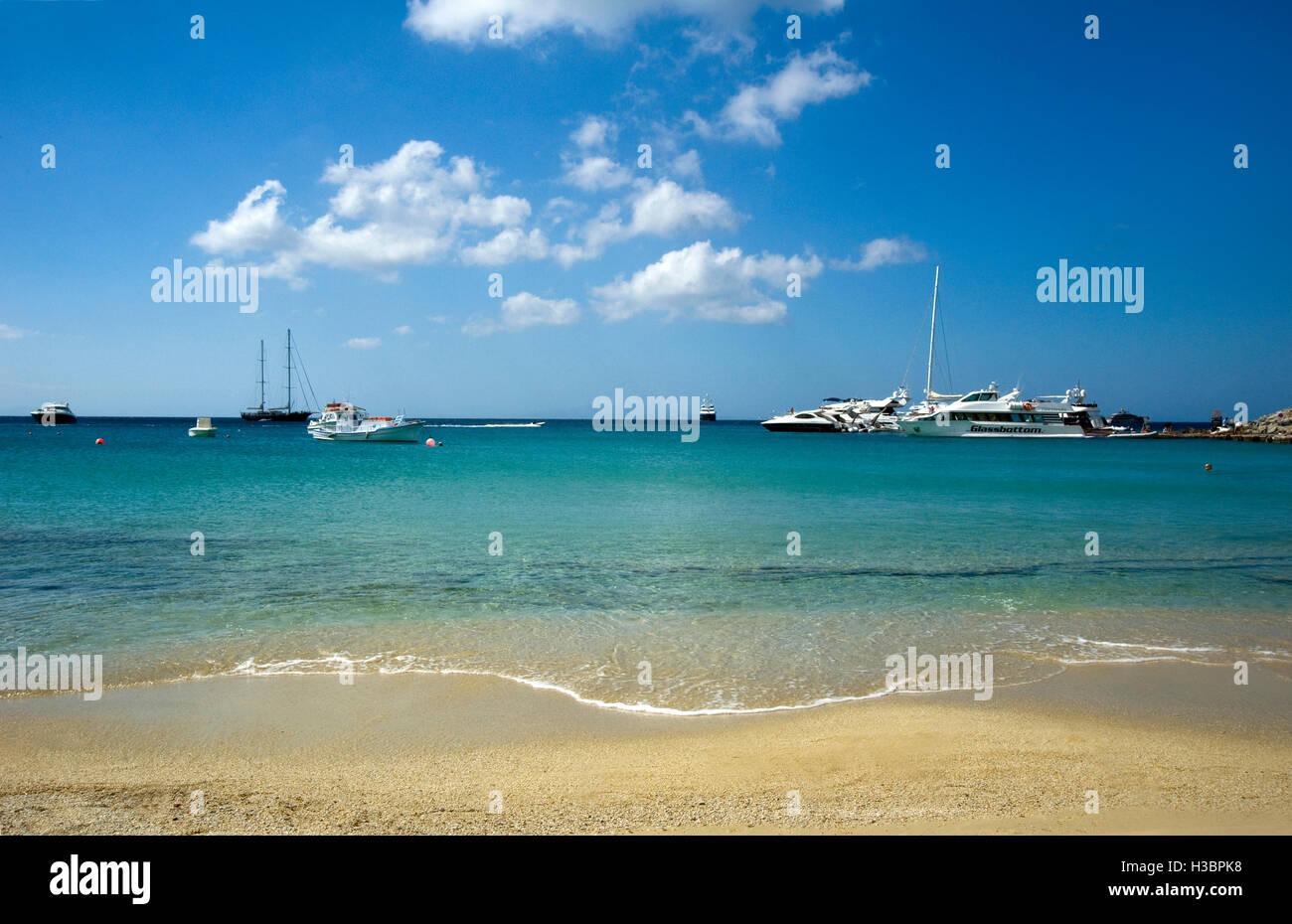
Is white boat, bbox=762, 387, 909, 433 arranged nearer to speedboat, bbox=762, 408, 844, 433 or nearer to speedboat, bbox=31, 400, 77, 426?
speedboat, bbox=762, 408, 844, 433

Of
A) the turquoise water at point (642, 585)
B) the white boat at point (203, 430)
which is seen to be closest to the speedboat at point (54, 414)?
the white boat at point (203, 430)

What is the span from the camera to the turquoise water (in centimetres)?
916

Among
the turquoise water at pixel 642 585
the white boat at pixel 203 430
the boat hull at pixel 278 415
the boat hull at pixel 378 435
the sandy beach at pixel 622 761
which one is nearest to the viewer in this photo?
the sandy beach at pixel 622 761

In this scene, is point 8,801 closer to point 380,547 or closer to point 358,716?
point 358,716

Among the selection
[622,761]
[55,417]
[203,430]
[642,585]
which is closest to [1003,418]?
[642,585]

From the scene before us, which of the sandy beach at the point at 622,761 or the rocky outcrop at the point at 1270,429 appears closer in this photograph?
the sandy beach at the point at 622,761

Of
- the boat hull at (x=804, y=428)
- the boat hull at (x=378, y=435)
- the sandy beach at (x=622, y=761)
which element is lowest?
the sandy beach at (x=622, y=761)

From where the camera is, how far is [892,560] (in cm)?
1617

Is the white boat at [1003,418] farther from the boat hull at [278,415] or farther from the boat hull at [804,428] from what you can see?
the boat hull at [278,415]

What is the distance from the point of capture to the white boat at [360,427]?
3201 inches

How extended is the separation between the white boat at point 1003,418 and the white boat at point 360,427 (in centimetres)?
7082

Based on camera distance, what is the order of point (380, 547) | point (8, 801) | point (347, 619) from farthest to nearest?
point (380, 547), point (347, 619), point (8, 801)
